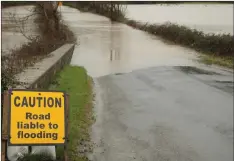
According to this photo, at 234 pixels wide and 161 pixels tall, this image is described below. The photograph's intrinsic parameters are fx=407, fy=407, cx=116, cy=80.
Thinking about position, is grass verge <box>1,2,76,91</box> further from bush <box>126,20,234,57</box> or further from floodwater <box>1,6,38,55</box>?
bush <box>126,20,234,57</box>

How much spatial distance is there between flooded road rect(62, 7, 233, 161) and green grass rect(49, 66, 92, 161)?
0.93ft

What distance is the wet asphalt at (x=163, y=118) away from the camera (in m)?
7.89

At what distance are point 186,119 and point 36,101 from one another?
19.8 feet

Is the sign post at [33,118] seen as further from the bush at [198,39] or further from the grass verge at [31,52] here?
the bush at [198,39]

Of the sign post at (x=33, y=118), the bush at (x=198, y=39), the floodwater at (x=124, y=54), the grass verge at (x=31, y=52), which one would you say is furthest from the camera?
the bush at (x=198, y=39)

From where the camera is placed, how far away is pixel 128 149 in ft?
25.6

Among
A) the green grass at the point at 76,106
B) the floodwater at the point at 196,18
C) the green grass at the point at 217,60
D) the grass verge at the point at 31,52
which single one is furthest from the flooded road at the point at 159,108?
the floodwater at the point at 196,18

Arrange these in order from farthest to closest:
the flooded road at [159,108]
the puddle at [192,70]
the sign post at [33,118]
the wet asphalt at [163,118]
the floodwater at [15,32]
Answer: the floodwater at [15,32], the puddle at [192,70], the flooded road at [159,108], the wet asphalt at [163,118], the sign post at [33,118]

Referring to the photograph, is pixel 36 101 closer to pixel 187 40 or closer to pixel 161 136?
pixel 161 136

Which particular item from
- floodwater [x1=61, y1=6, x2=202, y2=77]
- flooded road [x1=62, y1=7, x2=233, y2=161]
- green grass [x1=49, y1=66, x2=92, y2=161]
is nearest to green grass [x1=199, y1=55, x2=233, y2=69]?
floodwater [x1=61, y1=6, x2=202, y2=77]

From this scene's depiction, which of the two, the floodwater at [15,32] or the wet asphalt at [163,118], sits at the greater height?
the floodwater at [15,32]

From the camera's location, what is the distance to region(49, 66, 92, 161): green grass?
705 centimetres

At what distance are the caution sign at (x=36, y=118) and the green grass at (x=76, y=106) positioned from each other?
96 cm

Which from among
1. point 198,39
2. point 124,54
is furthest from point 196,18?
point 124,54
